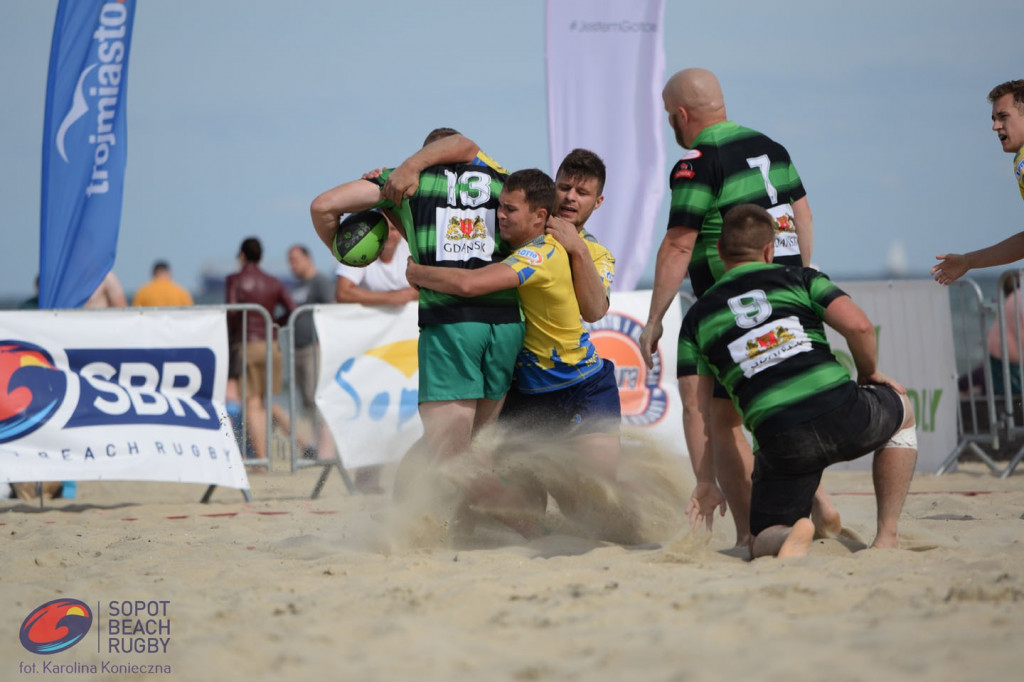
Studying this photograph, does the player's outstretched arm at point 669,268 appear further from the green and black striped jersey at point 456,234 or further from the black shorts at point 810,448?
the black shorts at point 810,448

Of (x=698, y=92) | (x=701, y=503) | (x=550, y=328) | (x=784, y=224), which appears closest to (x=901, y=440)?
(x=701, y=503)

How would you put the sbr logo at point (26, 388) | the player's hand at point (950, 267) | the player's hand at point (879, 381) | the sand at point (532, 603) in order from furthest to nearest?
1. the sbr logo at point (26, 388)
2. the player's hand at point (950, 267)
3. the player's hand at point (879, 381)
4. the sand at point (532, 603)

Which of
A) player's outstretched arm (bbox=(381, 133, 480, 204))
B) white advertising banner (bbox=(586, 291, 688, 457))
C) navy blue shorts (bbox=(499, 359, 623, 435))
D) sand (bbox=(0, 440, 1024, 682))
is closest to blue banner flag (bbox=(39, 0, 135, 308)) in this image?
sand (bbox=(0, 440, 1024, 682))

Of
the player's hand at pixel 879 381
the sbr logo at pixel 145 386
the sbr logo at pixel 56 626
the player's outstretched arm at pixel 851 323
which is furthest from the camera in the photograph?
the sbr logo at pixel 145 386

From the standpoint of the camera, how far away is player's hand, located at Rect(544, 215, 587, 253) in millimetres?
4430

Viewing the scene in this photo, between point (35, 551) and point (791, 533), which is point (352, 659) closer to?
point (791, 533)

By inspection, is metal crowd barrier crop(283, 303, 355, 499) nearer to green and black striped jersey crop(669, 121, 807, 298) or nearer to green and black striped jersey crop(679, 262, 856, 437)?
green and black striped jersey crop(669, 121, 807, 298)

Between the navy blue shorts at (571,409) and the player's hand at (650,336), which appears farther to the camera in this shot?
the navy blue shorts at (571,409)

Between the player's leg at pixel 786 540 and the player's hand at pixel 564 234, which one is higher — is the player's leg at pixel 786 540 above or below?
below

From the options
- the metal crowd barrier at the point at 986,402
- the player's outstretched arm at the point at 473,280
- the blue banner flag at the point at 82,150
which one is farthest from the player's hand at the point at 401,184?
the metal crowd barrier at the point at 986,402

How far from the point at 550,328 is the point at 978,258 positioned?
7.18ft

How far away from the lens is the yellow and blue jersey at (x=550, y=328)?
4359 mm

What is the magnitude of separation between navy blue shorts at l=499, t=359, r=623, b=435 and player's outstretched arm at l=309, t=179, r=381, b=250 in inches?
40.4

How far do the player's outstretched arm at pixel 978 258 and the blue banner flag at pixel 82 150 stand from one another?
6.00 meters
